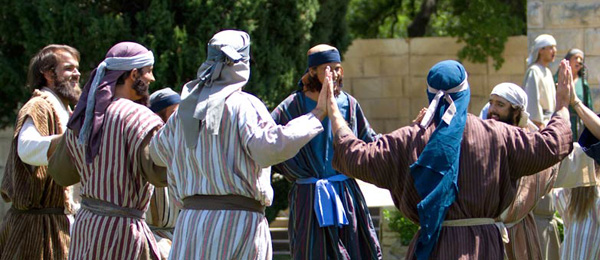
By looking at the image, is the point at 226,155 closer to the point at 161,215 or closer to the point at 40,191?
the point at 161,215

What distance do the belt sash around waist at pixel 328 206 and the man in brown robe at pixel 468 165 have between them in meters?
1.53

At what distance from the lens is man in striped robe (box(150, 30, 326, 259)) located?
488 cm

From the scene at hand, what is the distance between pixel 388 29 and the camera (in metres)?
16.8

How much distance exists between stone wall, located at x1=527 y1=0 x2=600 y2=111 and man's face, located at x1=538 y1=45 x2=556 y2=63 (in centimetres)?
48

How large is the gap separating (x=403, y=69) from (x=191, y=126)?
8334 millimetres

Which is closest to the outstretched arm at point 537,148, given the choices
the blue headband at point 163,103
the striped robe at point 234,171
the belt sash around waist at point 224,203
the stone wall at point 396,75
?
the striped robe at point 234,171

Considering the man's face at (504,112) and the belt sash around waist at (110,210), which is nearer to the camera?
the belt sash around waist at (110,210)

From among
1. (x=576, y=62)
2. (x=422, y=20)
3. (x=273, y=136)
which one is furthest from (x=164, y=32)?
(x=422, y=20)

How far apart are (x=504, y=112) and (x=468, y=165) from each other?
1.37m

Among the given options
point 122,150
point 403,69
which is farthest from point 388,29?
point 122,150

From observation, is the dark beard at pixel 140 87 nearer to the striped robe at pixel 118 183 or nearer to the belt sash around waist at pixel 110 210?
the striped robe at pixel 118 183

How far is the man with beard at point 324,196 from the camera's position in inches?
255

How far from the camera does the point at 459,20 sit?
1328 cm

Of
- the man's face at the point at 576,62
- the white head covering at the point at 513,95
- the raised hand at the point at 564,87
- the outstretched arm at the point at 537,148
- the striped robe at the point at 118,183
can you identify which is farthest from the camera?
the man's face at the point at 576,62
